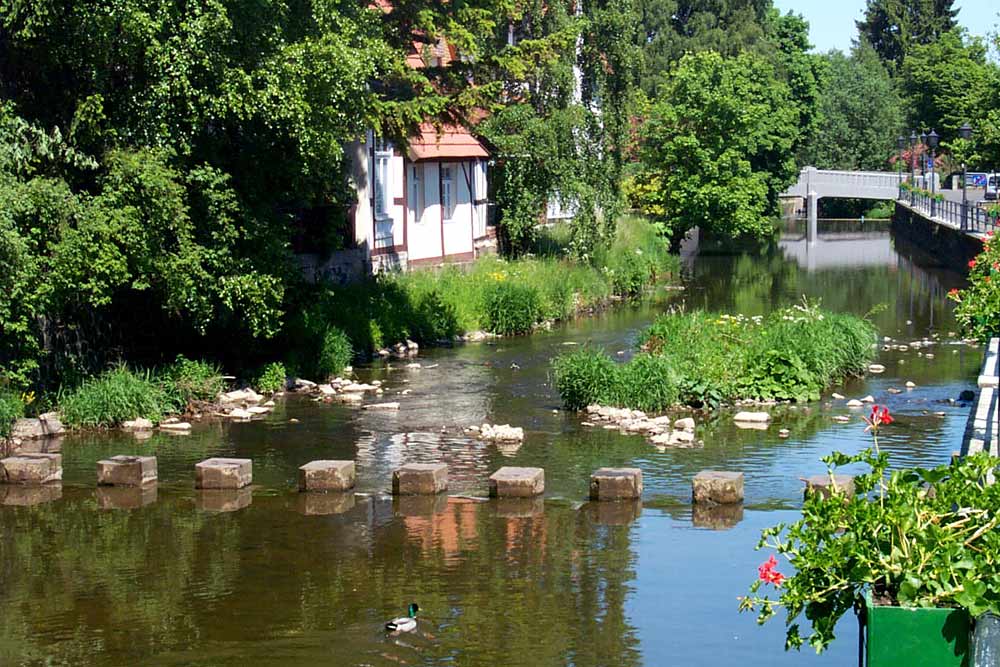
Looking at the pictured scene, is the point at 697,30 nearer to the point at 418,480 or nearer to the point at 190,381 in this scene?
the point at 190,381

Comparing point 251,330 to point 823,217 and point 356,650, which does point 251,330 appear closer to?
point 356,650

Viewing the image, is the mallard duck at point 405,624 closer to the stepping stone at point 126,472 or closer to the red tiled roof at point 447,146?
the stepping stone at point 126,472

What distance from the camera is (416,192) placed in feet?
127

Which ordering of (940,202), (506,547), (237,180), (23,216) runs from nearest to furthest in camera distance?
1. (506,547)
2. (23,216)
3. (237,180)
4. (940,202)

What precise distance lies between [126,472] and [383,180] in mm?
19810

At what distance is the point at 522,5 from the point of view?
123 feet

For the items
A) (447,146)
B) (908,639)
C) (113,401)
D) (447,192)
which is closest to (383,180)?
(447,146)

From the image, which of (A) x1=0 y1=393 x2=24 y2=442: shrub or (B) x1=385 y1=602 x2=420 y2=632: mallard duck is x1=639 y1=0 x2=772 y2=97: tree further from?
(B) x1=385 y1=602 x2=420 y2=632: mallard duck

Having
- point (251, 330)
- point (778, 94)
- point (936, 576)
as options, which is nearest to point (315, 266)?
point (251, 330)

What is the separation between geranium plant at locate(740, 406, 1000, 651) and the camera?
694cm

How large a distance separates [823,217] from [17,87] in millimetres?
68123

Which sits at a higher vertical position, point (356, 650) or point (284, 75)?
point (284, 75)

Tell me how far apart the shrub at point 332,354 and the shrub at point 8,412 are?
700cm

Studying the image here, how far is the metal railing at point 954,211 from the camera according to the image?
1929 inches
